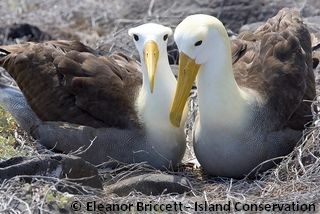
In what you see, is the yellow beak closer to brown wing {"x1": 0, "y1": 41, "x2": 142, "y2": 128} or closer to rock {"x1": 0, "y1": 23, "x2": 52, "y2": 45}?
brown wing {"x1": 0, "y1": 41, "x2": 142, "y2": 128}

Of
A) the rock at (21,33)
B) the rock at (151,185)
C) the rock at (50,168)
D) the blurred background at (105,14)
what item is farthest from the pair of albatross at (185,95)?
the rock at (21,33)

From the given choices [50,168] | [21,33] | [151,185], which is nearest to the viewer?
[50,168]

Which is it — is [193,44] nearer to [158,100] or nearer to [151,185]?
[158,100]

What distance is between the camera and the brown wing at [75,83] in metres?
7.94

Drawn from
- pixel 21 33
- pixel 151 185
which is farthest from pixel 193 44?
pixel 21 33

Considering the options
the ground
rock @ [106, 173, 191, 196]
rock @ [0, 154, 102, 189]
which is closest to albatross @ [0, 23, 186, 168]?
the ground

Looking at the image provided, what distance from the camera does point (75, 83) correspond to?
8.02 m

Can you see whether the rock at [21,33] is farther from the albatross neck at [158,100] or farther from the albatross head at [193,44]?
the albatross head at [193,44]

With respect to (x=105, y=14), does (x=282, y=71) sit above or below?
above

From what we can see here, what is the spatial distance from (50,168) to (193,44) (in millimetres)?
1358

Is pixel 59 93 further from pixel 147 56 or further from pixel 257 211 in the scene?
pixel 257 211

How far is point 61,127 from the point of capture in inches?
318

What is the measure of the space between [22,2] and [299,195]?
7.36 m

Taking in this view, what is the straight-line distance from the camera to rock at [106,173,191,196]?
23.4 ft
